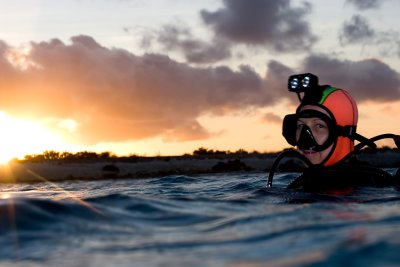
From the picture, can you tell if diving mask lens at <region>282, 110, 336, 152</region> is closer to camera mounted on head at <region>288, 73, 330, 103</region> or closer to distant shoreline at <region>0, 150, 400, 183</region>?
camera mounted on head at <region>288, 73, 330, 103</region>

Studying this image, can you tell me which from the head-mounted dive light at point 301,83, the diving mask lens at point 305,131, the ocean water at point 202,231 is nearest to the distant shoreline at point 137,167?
the head-mounted dive light at point 301,83

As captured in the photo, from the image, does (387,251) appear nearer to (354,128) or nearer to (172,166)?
(354,128)

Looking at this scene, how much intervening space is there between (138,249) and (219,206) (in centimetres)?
254

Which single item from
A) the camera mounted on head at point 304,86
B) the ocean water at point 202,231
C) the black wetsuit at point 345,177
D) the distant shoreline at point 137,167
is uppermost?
the camera mounted on head at point 304,86

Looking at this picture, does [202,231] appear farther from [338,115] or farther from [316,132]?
[338,115]

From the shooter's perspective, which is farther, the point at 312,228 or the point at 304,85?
the point at 304,85

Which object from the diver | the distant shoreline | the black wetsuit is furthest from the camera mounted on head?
the distant shoreline

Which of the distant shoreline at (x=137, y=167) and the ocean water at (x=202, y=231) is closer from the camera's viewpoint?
the ocean water at (x=202, y=231)

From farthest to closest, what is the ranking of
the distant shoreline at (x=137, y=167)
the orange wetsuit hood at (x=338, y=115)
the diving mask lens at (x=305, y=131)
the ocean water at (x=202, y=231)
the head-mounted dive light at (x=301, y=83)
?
the distant shoreline at (x=137, y=167) < the head-mounted dive light at (x=301, y=83) < the orange wetsuit hood at (x=338, y=115) < the diving mask lens at (x=305, y=131) < the ocean water at (x=202, y=231)

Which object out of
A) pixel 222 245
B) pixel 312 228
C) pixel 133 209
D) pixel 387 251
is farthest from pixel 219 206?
pixel 387 251

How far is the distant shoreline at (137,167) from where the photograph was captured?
19375mm

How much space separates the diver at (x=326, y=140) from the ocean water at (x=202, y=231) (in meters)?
0.55

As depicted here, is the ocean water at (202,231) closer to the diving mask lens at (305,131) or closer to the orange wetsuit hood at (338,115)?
the diving mask lens at (305,131)

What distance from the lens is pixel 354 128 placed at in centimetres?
817
